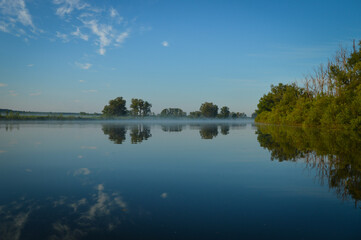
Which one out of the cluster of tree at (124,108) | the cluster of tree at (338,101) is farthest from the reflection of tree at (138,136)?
the cluster of tree at (124,108)

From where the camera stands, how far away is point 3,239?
9.81ft

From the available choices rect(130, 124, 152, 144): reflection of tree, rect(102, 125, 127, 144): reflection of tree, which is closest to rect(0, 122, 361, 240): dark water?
rect(102, 125, 127, 144): reflection of tree

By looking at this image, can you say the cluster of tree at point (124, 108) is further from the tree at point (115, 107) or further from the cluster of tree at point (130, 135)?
the cluster of tree at point (130, 135)

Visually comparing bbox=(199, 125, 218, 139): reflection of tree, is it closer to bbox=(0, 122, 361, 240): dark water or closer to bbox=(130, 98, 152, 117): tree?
bbox=(0, 122, 361, 240): dark water

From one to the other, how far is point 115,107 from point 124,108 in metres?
6.02

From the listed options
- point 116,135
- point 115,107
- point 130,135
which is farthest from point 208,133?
point 115,107

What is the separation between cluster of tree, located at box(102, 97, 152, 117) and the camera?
14050 cm

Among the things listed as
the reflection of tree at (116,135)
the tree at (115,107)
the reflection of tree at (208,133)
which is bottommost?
the reflection of tree at (208,133)

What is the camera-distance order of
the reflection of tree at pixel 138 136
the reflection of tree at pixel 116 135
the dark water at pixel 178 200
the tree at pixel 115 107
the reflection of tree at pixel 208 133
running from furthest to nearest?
the tree at pixel 115 107, the reflection of tree at pixel 208 133, the reflection of tree at pixel 138 136, the reflection of tree at pixel 116 135, the dark water at pixel 178 200

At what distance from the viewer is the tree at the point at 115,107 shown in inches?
5527

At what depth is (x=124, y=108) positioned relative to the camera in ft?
475

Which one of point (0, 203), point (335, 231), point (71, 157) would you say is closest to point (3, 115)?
point (71, 157)

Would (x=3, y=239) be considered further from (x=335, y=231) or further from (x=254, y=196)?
(x=335, y=231)

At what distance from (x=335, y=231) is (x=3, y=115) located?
78427 mm
